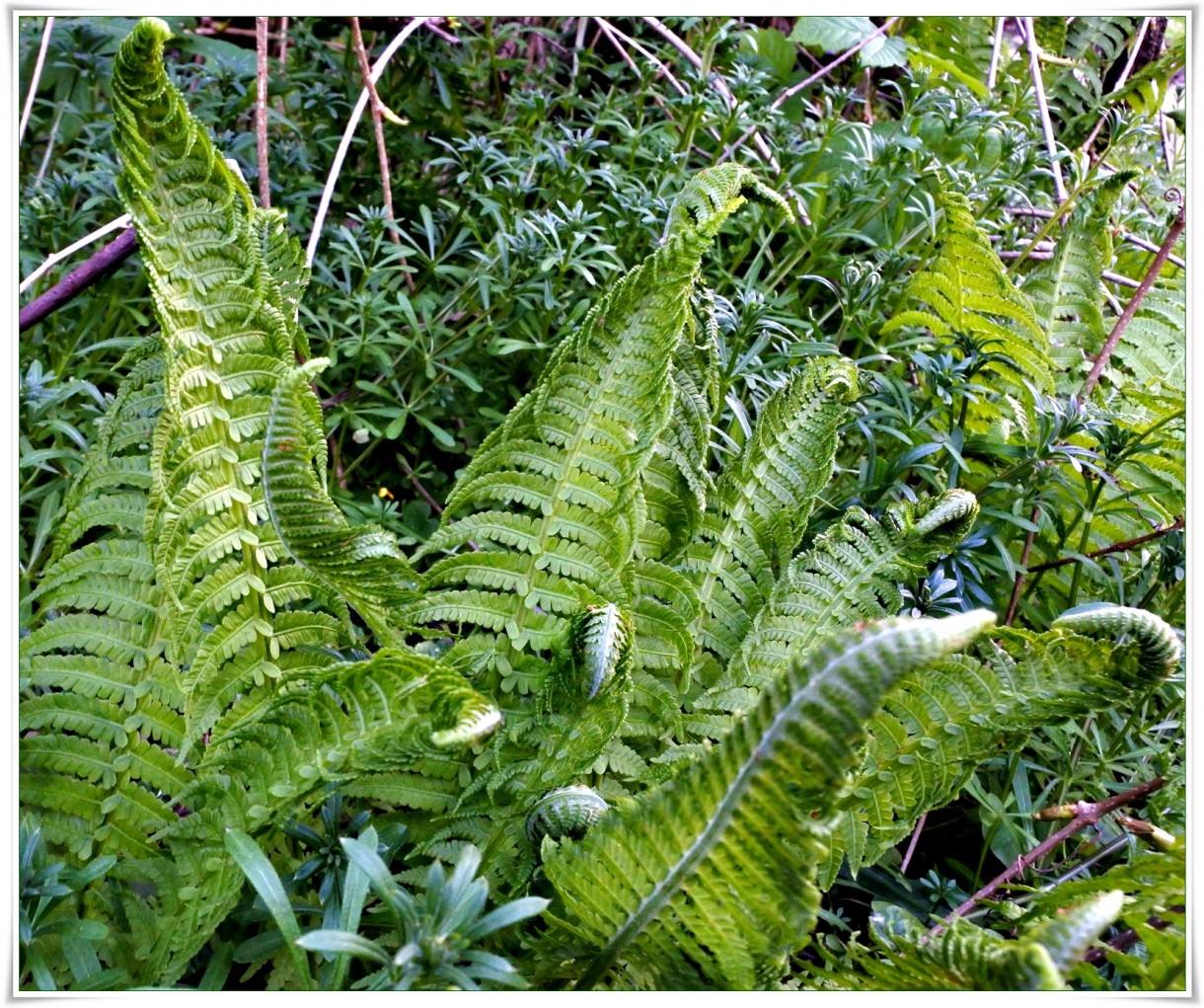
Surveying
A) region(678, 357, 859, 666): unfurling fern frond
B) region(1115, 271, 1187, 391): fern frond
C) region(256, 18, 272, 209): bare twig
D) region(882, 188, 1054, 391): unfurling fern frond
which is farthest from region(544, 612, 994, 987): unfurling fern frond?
region(1115, 271, 1187, 391): fern frond

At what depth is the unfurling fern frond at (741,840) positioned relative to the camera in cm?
82

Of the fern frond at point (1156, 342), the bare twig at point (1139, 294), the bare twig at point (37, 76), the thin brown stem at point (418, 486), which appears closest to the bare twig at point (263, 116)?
the bare twig at point (37, 76)

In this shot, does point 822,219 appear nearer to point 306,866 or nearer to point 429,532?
point 429,532

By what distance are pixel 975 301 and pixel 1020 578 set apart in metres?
0.49

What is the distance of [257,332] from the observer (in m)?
1.21

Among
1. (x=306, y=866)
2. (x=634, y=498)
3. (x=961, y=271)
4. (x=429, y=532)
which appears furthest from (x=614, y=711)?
(x=961, y=271)

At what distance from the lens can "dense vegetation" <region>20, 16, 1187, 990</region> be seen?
0.99 metres

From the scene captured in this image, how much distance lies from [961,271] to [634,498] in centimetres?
91

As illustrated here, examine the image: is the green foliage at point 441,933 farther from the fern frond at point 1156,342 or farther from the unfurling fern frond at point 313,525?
the fern frond at point 1156,342

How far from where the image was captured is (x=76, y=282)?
164 cm

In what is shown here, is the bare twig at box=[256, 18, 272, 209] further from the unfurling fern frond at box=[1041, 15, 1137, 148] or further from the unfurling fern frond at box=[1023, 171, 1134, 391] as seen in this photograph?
the unfurling fern frond at box=[1041, 15, 1137, 148]

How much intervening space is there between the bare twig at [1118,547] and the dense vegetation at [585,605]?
23 mm

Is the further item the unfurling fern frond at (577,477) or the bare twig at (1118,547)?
the bare twig at (1118,547)

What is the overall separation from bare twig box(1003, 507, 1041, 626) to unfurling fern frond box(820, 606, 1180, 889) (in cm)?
38
